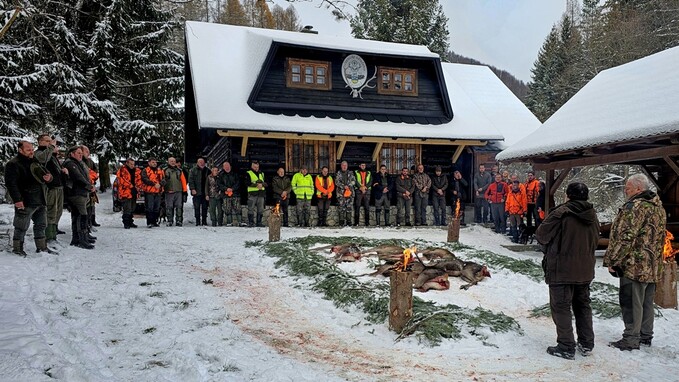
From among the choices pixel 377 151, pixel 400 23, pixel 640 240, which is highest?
pixel 400 23

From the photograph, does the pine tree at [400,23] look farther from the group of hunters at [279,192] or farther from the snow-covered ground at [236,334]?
the snow-covered ground at [236,334]

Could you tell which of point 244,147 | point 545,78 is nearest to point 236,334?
point 244,147

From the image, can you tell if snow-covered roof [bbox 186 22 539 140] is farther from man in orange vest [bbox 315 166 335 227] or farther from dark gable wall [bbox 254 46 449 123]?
man in orange vest [bbox 315 166 335 227]

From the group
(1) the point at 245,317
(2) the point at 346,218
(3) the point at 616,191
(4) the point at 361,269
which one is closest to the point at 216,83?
(2) the point at 346,218

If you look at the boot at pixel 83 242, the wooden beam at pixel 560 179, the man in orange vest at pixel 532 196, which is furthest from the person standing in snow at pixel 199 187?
the wooden beam at pixel 560 179

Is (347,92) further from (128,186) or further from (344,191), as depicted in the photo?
(128,186)

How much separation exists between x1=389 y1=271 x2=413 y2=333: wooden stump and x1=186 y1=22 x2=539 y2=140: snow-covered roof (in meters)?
9.91

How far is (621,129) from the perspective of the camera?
28.8 ft

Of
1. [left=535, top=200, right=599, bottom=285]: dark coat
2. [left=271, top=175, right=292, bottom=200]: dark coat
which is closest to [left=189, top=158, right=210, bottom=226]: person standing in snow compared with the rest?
[left=271, top=175, right=292, bottom=200]: dark coat

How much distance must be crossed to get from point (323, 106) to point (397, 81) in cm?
320

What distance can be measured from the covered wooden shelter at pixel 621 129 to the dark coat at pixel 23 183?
9.94 m

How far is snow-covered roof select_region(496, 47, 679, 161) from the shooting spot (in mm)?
8375

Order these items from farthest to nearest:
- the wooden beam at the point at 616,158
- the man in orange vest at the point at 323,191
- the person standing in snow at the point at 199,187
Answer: the man in orange vest at the point at 323,191 → the person standing in snow at the point at 199,187 → the wooden beam at the point at 616,158

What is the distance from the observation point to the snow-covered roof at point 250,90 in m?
14.4
